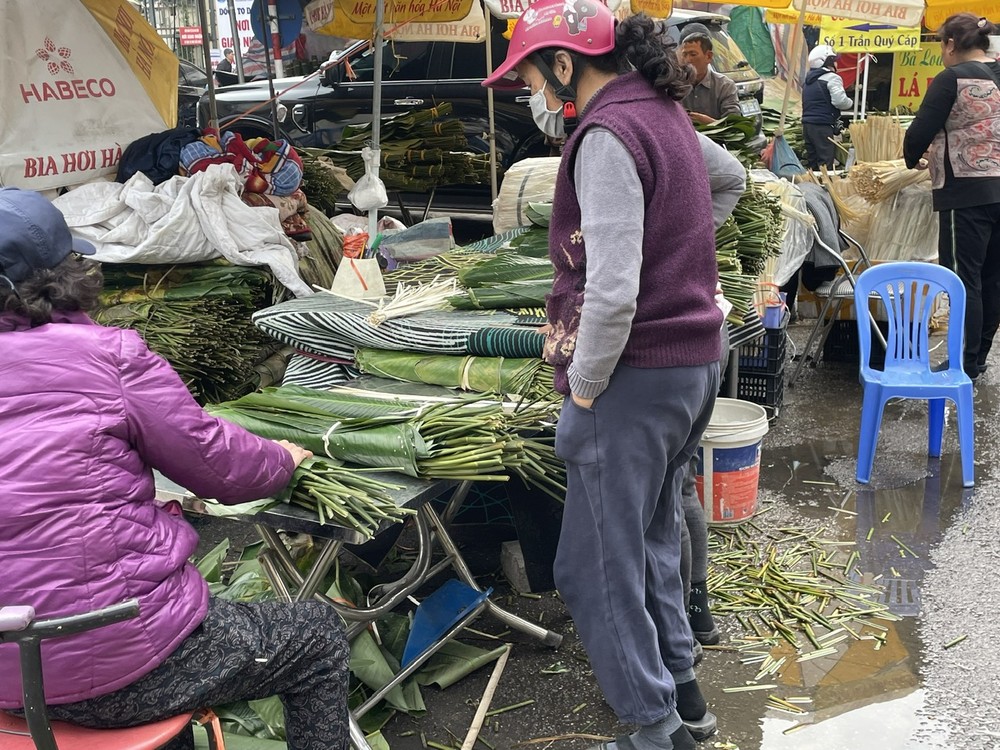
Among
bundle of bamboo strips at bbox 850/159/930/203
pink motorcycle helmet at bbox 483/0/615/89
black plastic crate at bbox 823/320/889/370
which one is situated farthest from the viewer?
bundle of bamboo strips at bbox 850/159/930/203

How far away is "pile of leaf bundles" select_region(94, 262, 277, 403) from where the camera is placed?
414cm

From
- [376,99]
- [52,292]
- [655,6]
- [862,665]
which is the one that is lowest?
[862,665]

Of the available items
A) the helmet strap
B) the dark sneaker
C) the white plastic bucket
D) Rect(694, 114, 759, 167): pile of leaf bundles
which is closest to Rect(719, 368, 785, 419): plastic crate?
the white plastic bucket

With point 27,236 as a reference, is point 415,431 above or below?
below

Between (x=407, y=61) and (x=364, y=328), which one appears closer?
(x=364, y=328)

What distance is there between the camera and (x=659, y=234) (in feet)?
7.54

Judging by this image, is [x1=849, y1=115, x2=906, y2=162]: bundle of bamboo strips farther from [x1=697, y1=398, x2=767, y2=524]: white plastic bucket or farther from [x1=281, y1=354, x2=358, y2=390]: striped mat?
[x1=281, y1=354, x2=358, y2=390]: striped mat

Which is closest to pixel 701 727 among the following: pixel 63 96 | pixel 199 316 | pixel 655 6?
pixel 199 316

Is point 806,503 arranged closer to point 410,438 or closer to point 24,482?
point 410,438

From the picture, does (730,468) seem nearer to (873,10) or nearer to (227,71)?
(873,10)

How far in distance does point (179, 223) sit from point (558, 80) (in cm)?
243

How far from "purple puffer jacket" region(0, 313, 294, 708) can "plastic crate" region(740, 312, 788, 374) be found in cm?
362

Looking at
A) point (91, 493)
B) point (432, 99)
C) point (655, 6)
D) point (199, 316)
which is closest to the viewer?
point (91, 493)

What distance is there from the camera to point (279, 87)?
434 inches
